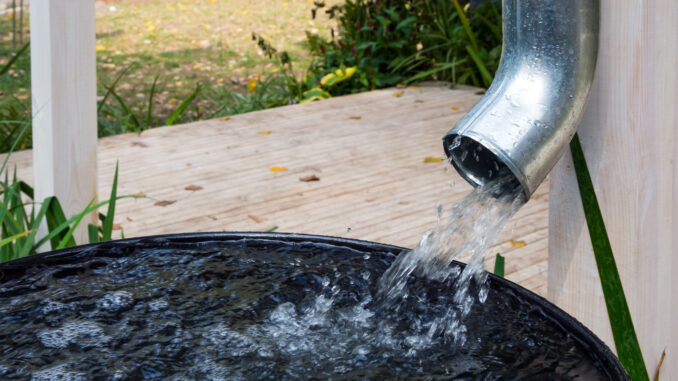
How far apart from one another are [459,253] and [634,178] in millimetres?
325

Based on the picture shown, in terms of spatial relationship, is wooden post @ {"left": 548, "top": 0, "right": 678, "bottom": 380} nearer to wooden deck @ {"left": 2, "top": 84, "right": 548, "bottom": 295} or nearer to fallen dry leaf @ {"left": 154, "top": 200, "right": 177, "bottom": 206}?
wooden deck @ {"left": 2, "top": 84, "right": 548, "bottom": 295}

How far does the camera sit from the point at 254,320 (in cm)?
131

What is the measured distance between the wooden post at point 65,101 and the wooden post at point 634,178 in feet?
5.09

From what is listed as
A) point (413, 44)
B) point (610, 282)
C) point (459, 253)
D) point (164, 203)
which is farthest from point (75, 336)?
Answer: point (413, 44)

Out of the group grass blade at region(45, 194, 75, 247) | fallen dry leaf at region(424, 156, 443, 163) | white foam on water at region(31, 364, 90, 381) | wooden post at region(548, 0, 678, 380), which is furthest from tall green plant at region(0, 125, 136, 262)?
fallen dry leaf at region(424, 156, 443, 163)

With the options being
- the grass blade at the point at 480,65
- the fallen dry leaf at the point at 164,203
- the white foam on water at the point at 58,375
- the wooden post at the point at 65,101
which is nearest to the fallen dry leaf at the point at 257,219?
the fallen dry leaf at the point at 164,203

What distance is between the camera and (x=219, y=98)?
6246mm

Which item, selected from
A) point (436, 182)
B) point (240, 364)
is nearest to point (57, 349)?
point (240, 364)

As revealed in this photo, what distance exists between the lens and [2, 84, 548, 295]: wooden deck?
3357 mm

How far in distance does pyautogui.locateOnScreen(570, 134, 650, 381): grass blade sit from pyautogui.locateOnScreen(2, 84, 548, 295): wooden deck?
1405mm

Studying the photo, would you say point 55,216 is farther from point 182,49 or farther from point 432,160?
point 182,49

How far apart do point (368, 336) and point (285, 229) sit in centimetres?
209

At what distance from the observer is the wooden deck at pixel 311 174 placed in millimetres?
3357

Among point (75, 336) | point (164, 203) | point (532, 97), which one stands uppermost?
point (532, 97)
